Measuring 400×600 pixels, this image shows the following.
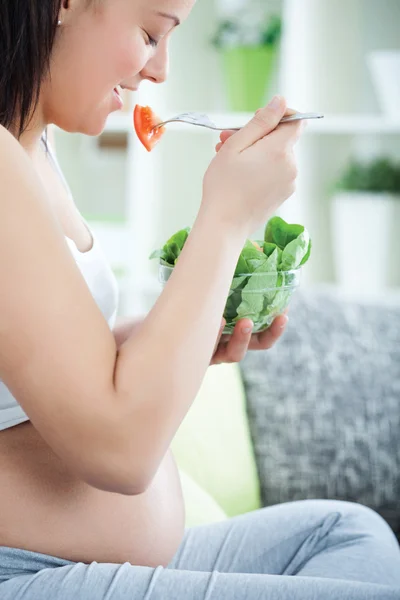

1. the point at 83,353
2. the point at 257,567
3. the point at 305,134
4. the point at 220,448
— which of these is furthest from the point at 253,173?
the point at 305,134

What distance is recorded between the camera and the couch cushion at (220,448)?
169cm

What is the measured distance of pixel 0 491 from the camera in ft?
2.99

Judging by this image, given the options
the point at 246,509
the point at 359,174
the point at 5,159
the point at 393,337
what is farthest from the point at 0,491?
the point at 359,174

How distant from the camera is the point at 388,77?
270 cm

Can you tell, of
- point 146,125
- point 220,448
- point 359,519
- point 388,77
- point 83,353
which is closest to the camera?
point 83,353

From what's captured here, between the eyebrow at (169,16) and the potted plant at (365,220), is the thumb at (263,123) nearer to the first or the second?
the eyebrow at (169,16)

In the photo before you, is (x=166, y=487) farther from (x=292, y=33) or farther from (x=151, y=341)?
(x=292, y=33)

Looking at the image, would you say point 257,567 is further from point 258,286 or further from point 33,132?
point 33,132

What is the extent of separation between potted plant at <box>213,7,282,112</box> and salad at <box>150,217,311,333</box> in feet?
6.02

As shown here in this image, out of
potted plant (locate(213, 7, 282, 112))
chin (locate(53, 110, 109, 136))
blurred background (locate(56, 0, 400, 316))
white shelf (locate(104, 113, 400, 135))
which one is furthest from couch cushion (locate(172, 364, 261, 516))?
potted plant (locate(213, 7, 282, 112))

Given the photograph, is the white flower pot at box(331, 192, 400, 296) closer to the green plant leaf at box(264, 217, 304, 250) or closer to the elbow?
the green plant leaf at box(264, 217, 304, 250)

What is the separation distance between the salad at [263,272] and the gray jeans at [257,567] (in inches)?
12.7

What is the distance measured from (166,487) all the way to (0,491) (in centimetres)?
25

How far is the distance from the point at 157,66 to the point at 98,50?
0.10m
